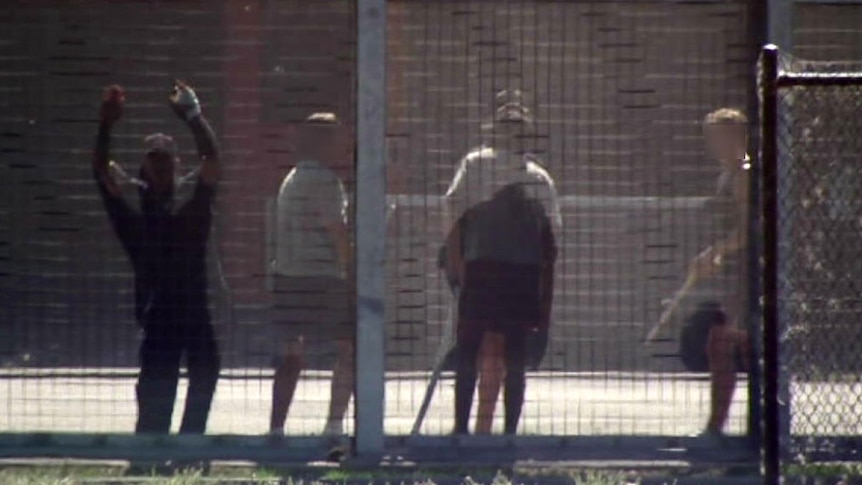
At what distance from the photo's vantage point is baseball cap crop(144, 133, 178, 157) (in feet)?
30.2

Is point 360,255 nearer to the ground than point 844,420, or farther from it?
farther from it

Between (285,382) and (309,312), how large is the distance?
37 cm

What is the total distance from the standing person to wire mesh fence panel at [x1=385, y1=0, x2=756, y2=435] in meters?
0.01

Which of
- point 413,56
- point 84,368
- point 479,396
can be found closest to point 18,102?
point 84,368

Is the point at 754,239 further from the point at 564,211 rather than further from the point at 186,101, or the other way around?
the point at 186,101

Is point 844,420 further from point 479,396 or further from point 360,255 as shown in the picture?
point 360,255

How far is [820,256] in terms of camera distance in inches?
363

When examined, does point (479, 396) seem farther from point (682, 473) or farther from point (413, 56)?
point (413, 56)

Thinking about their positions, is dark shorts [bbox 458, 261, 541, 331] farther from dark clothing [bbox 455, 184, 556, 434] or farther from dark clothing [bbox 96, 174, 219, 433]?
dark clothing [bbox 96, 174, 219, 433]

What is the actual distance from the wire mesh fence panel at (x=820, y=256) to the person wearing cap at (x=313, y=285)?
7.12 feet

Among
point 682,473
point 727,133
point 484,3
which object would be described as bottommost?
point 682,473

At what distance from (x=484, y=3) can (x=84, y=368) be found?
107 inches

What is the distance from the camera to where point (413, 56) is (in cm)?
918

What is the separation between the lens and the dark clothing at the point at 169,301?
9.30 metres
